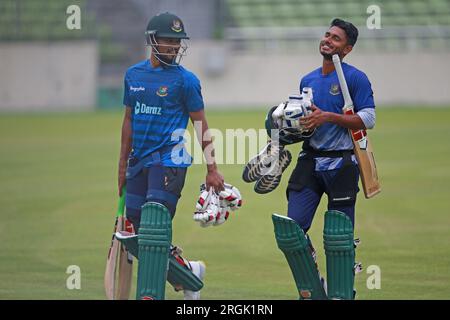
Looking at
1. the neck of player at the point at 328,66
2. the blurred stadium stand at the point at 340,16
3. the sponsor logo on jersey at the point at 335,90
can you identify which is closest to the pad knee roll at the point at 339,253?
the sponsor logo on jersey at the point at 335,90

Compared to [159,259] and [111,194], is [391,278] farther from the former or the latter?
[111,194]

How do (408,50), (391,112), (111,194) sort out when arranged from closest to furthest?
(111,194)
(391,112)
(408,50)

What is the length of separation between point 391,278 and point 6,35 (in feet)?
74.0

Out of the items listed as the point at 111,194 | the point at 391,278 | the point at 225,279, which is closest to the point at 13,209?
the point at 111,194

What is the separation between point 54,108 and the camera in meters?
28.6

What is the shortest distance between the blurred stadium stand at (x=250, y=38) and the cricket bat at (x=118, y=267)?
2040 cm

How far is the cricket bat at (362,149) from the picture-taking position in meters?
6.48

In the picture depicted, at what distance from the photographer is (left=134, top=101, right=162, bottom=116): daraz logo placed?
6.63 m

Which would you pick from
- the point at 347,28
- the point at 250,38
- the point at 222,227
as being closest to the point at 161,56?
the point at 347,28

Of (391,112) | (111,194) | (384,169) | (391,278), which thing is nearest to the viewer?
(391,278)

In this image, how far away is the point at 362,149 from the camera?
6609 millimetres

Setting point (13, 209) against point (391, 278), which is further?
point (13, 209)

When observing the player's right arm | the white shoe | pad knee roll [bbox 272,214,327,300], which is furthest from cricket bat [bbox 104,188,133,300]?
pad knee roll [bbox 272,214,327,300]

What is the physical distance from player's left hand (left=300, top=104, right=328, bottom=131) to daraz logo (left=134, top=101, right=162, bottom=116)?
3.12ft
